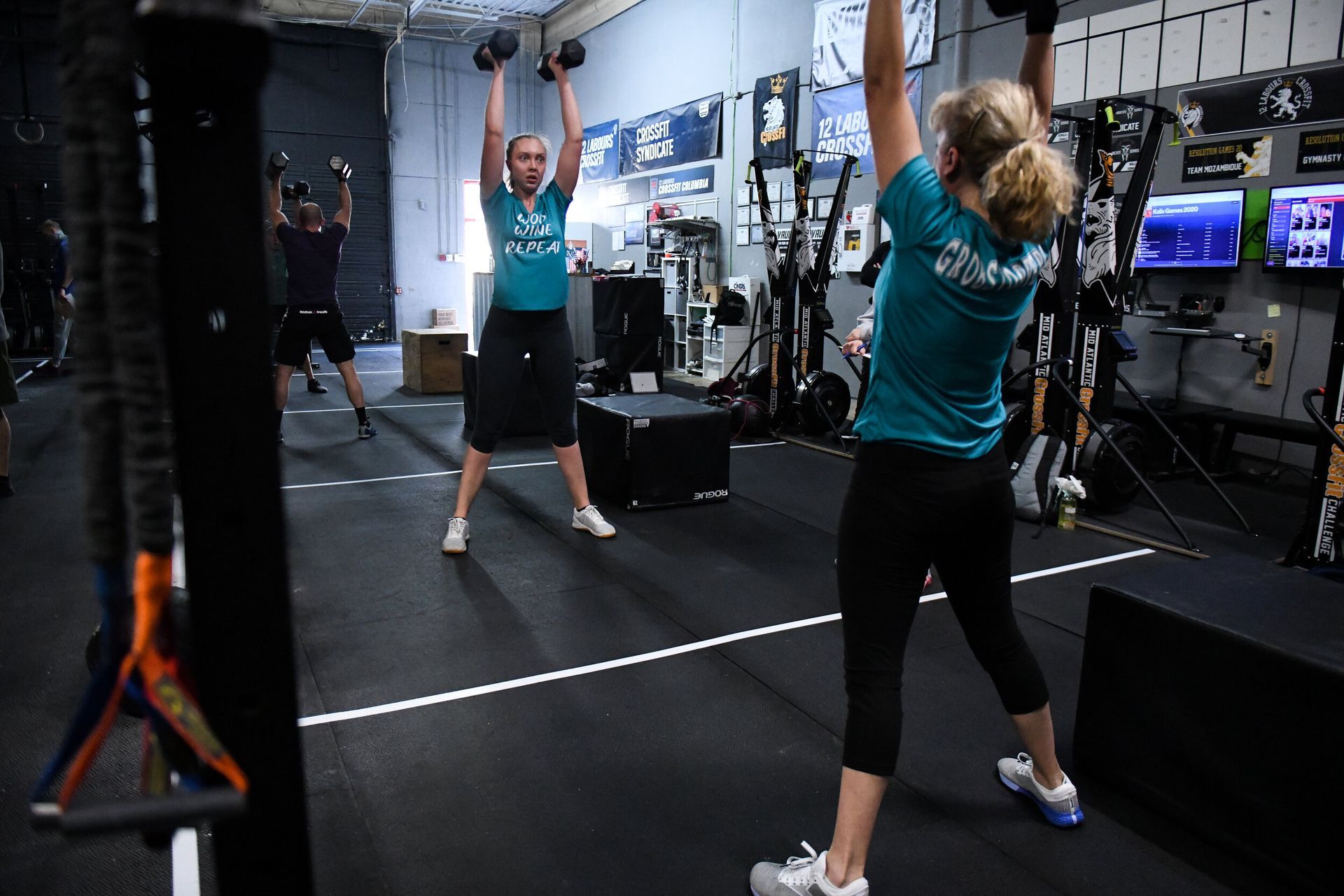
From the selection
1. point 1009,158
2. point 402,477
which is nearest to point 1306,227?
point 1009,158

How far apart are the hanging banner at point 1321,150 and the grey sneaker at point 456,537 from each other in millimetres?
4820

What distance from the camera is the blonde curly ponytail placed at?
1249mm

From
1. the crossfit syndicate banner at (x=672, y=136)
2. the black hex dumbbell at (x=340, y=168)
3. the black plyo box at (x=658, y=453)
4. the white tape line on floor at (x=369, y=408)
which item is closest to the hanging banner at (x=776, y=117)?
the crossfit syndicate banner at (x=672, y=136)

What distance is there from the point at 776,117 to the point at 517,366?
19.9ft

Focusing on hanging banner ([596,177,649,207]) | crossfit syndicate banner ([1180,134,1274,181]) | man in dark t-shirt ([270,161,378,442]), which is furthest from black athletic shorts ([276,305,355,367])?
hanging banner ([596,177,649,207])

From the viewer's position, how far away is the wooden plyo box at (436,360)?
25.9ft

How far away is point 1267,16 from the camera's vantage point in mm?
4777

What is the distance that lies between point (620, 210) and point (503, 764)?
10.3 meters

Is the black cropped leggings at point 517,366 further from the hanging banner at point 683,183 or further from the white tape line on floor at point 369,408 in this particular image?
the hanging banner at point 683,183

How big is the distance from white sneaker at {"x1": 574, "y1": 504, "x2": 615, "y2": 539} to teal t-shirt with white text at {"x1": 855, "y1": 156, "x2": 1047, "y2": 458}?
233 cm

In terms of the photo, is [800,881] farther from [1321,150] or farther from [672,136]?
[672,136]

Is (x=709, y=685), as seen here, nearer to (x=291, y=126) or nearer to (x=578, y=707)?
(x=578, y=707)

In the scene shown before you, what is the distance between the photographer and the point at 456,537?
137 inches

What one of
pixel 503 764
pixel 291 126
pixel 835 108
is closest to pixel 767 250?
pixel 835 108
